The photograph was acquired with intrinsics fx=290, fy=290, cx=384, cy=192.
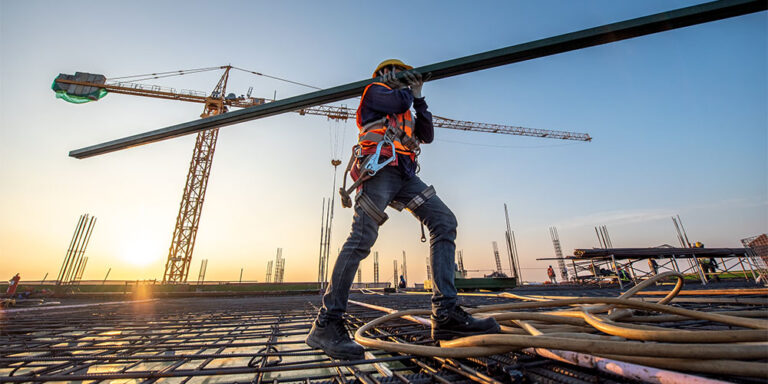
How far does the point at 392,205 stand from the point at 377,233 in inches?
10.5

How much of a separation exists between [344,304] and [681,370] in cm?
133

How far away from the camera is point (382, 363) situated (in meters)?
1.28

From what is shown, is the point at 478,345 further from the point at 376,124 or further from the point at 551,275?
the point at 551,275

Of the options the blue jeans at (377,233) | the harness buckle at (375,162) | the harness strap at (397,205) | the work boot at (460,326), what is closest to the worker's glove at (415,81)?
the harness buckle at (375,162)

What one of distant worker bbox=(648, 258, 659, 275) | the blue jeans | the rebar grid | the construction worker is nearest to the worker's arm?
the construction worker

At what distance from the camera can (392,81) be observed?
1961mm

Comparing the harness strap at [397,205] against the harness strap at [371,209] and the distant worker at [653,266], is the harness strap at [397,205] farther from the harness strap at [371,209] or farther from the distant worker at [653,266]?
the distant worker at [653,266]

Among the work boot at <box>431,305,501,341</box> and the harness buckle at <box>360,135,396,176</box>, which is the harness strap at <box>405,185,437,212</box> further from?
the work boot at <box>431,305,501,341</box>

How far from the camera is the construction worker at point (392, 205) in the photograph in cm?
148

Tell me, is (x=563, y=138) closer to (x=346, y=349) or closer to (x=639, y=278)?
(x=639, y=278)

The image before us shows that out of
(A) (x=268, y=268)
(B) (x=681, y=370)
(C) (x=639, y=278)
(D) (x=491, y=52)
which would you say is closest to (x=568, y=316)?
(B) (x=681, y=370)

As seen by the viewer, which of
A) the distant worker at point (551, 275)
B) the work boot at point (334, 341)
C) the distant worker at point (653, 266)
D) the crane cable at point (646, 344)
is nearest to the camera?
the crane cable at point (646, 344)

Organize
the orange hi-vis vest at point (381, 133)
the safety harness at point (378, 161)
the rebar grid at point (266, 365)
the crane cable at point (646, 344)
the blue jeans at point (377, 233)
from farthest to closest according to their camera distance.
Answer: the orange hi-vis vest at point (381, 133)
the safety harness at point (378, 161)
the blue jeans at point (377, 233)
the rebar grid at point (266, 365)
the crane cable at point (646, 344)

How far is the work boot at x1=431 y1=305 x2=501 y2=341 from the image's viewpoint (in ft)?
4.74
